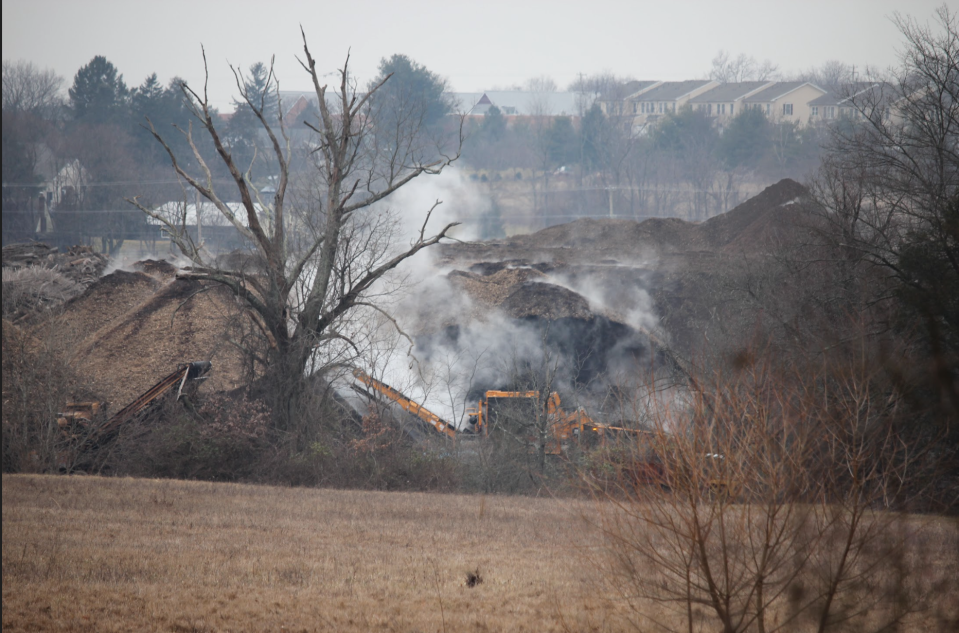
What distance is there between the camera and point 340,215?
19.1 metres

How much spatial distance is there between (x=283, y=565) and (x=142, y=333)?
1628 cm

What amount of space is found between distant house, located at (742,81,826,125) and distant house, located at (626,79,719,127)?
1138 centimetres

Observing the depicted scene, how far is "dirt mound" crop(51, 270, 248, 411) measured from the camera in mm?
21344

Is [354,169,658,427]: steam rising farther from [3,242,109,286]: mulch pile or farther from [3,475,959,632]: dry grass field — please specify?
[3,242,109,286]: mulch pile

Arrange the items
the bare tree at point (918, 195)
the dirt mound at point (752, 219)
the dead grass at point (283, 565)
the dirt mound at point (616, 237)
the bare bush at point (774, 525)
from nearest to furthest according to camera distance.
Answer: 1. the bare bush at point (774, 525)
2. the dead grass at point (283, 565)
3. the bare tree at point (918, 195)
4. the dirt mound at point (752, 219)
5. the dirt mound at point (616, 237)

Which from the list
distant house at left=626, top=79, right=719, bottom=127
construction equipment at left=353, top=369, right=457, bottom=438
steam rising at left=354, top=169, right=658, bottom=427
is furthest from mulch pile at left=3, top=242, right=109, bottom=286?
distant house at left=626, top=79, right=719, bottom=127

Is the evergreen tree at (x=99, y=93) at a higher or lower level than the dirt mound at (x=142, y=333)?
higher

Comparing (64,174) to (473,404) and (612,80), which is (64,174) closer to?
(473,404)

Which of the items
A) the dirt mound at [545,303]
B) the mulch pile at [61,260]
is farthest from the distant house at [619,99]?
the mulch pile at [61,260]

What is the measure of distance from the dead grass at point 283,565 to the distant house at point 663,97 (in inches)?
2636

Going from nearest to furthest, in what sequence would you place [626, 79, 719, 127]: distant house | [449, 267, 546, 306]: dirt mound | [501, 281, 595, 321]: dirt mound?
[501, 281, 595, 321]: dirt mound → [449, 267, 546, 306]: dirt mound → [626, 79, 719, 127]: distant house

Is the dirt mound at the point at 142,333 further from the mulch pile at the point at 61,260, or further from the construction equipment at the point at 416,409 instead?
the mulch pile at the point at 61,260

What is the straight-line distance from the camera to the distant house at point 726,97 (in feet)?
220

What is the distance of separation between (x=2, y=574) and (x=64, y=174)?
125 ft
